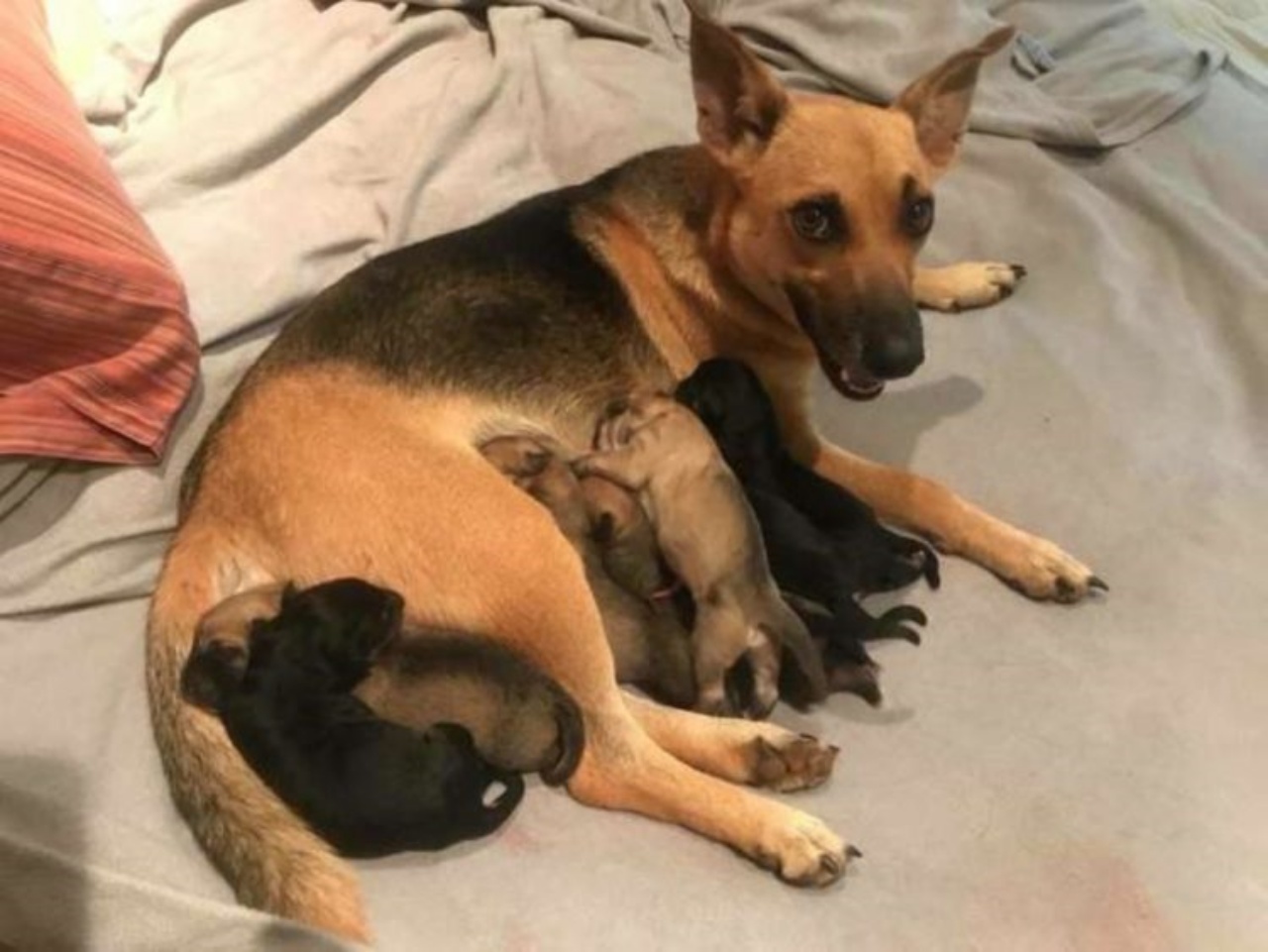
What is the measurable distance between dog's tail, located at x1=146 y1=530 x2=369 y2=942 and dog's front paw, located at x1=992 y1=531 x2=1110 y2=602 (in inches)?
52.3

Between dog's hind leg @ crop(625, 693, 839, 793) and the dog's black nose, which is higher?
the dog's black nose

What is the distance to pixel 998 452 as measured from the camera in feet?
9.22

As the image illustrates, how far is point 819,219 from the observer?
7.90ft

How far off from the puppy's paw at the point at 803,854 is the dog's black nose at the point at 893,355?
78cm

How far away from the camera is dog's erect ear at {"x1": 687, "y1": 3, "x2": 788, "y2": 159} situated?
2436 mm

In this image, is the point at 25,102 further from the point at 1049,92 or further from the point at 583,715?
the point at 1049,92

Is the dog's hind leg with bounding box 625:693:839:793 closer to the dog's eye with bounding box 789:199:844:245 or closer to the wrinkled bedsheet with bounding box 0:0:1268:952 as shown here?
the wrinkled bedsheet with bounding box 0:0:1268:952

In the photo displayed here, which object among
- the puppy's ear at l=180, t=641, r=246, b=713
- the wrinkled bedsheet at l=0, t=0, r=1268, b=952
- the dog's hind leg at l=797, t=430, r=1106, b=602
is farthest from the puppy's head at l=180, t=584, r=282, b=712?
the dog's hind leg at l=797, t=430, r=1106, b=602

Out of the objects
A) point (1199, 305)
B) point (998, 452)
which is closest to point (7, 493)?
point (998, 452)

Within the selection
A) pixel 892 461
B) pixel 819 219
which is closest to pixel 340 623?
pixel 819 219

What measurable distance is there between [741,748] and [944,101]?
1.34m

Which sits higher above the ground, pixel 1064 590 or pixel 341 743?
pixel 341 743

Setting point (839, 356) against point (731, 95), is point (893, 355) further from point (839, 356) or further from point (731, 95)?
point (731, 95)

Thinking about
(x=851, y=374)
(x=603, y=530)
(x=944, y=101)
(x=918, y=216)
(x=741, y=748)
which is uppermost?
(x=944, y=101)
